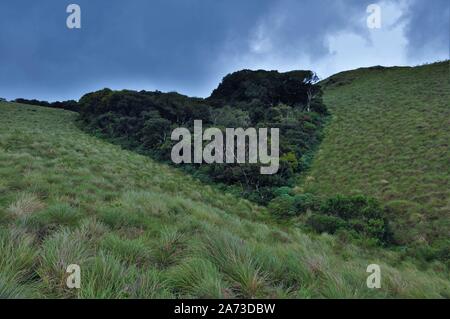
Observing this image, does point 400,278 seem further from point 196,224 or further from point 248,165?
point 248,165

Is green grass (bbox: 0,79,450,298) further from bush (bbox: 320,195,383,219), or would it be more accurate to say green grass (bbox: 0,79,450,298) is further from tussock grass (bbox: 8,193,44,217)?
bush (bbox: 320,195,383,219)

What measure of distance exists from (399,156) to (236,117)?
12848mm

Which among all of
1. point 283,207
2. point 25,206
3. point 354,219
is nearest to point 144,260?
point 25,206

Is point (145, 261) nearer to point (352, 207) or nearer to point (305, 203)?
point (352, 207)

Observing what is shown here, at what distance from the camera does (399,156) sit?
17.2 meters

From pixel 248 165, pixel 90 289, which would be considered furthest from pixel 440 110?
pixel 90 289

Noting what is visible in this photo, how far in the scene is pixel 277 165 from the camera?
58.9ft

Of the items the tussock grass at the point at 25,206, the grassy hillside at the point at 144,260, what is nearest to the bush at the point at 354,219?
the grassy hillside at the point at 144,260

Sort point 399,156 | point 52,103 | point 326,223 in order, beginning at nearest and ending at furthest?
point 326,223
point 399,156
point 52,103

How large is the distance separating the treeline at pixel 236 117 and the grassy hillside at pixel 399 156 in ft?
5.99

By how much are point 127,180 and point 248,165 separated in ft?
25.2

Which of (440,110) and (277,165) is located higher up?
(440,110)

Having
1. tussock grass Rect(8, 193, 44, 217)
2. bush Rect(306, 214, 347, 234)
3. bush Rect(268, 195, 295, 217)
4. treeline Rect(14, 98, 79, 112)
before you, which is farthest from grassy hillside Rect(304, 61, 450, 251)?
treeline Rect(14, 98, 79, 112)

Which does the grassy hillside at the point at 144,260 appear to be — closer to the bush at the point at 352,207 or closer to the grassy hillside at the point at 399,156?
the bush at the point at 352,207
